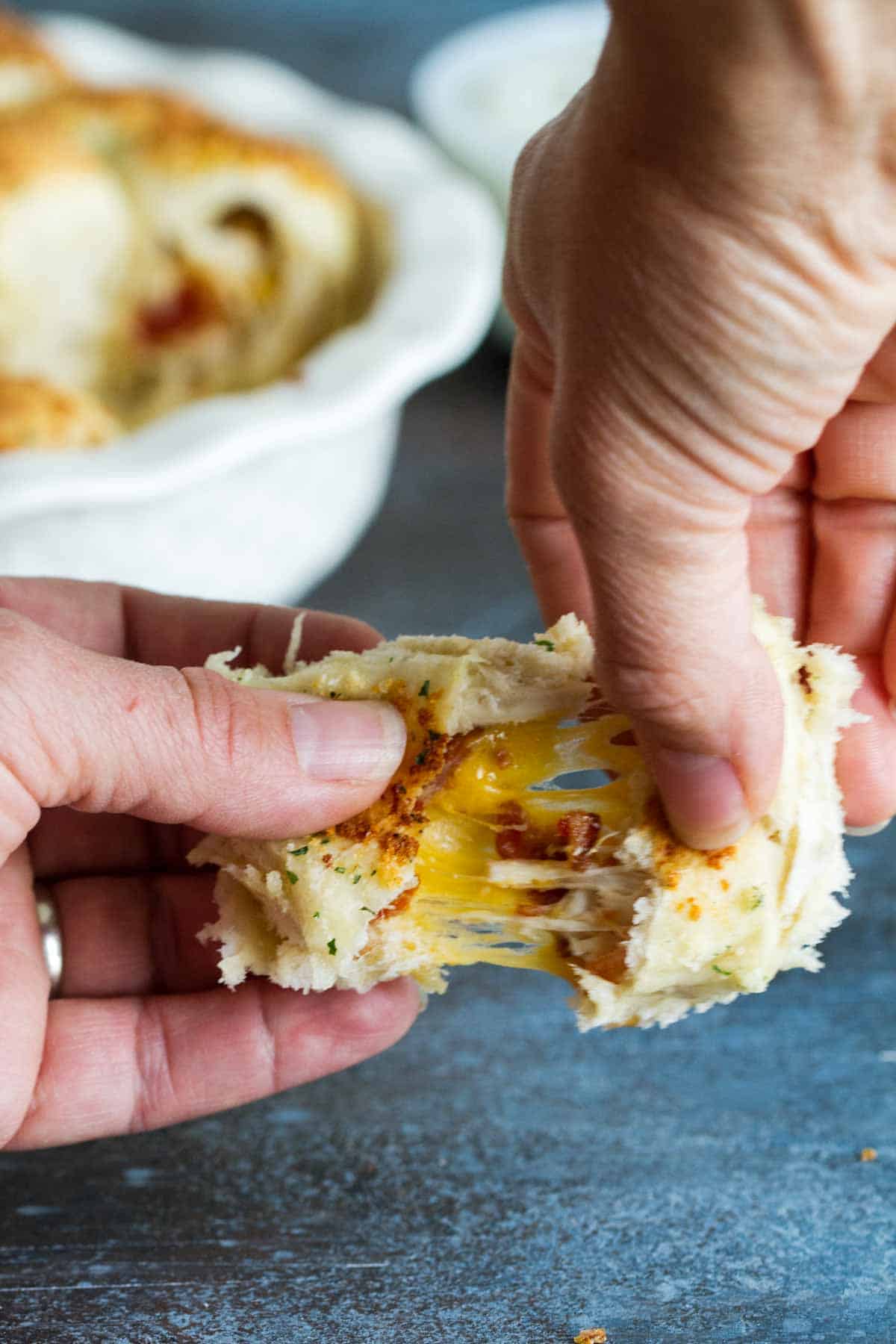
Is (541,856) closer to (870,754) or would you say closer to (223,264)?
(870,754)

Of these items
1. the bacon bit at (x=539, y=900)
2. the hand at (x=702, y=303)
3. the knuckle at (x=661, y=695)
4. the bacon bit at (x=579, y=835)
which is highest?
the hand at (x=702, y=303)

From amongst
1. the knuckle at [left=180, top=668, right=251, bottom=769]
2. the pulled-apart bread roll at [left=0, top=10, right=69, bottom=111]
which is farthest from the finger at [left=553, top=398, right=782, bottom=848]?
the pulled-apart bread roll at [left=0, top=10, right=69, bottom=111]

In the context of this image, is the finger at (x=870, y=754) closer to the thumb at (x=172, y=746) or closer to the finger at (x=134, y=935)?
the thumb at (x=172, y=746)

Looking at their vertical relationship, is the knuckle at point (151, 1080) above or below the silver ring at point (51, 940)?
below

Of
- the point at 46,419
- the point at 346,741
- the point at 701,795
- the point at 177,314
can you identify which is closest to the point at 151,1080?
the point at 346,741

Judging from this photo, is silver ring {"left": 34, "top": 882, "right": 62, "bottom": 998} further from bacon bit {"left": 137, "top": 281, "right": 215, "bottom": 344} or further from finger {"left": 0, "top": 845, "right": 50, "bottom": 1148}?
bacon bit {"left": 137, "top": 281, "right": 215, "bottom": 344}

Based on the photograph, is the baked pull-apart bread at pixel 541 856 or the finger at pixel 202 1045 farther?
the finger at pixel 202 1045

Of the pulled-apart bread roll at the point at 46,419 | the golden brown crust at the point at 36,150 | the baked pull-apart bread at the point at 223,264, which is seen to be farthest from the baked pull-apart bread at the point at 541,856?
the golden brown crust at the point at 36,150
